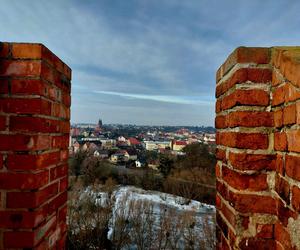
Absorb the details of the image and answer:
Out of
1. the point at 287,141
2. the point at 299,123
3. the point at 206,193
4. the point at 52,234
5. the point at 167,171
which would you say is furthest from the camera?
the point at 167,171

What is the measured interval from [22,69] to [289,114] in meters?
1.11

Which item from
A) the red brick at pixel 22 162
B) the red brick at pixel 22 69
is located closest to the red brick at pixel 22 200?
the red brick at pixel 22 162

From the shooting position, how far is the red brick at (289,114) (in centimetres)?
104

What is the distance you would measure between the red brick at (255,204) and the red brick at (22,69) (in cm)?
104

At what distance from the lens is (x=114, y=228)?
8.86m

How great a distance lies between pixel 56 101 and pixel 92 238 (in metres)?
7.42

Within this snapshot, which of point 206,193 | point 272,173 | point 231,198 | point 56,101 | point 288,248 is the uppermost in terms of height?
point 56,101

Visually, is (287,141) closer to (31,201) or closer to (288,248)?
(288,248)

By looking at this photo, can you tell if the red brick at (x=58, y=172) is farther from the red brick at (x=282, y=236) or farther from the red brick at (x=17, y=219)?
the red brick at (x=282, y=236)

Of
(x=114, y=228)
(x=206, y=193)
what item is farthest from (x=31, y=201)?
(x=206, y=193)

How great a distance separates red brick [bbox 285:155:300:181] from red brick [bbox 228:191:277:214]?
20cm

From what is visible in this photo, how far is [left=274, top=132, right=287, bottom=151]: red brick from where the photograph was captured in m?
1.12

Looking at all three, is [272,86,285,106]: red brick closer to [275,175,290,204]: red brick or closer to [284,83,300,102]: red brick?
→ [284,83,300,102]: red brick

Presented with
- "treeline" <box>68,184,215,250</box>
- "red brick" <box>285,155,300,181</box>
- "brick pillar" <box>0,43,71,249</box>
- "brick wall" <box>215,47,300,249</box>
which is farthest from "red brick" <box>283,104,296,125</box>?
"treeline" <box>68,184,215,250</box>
